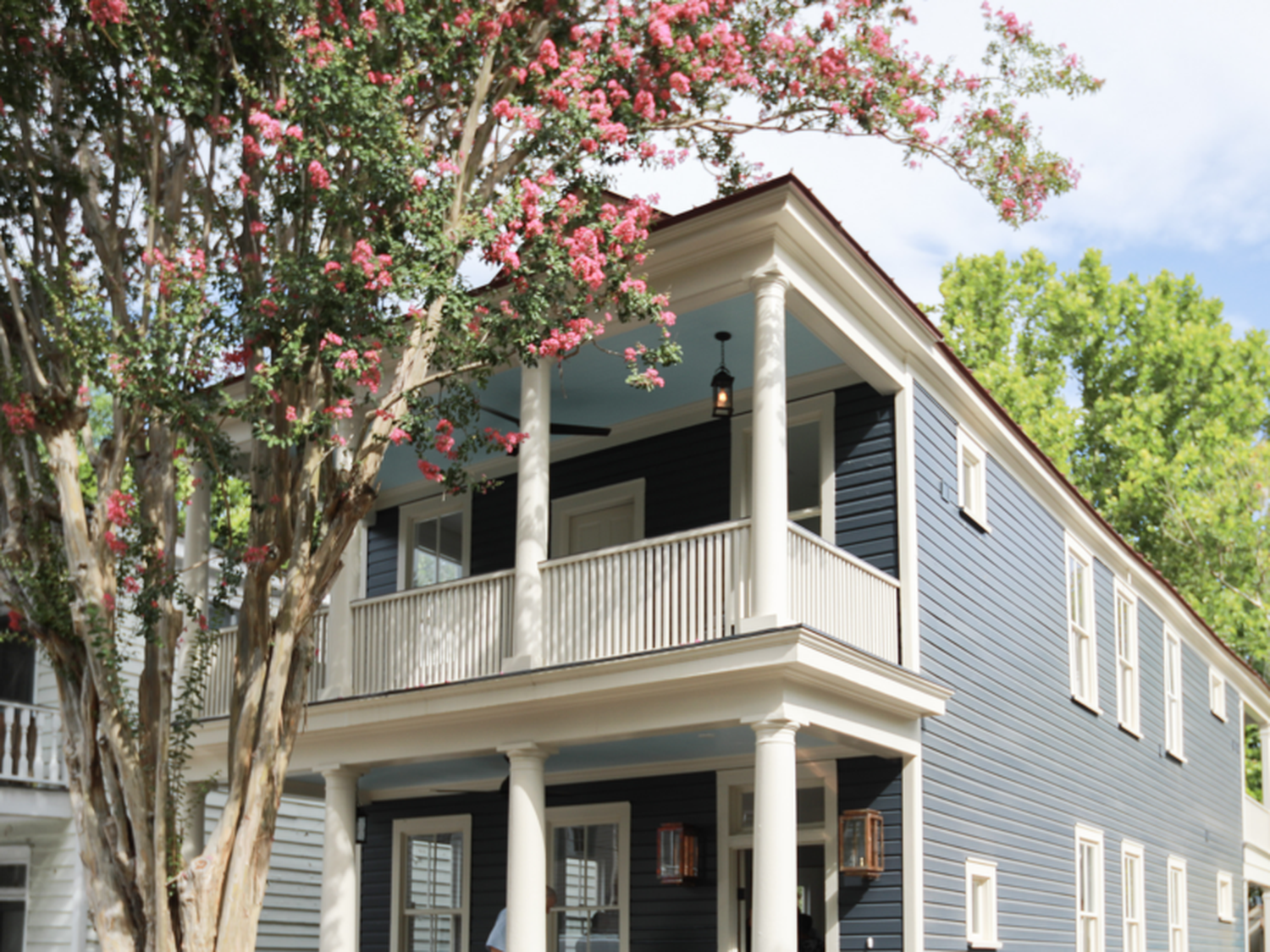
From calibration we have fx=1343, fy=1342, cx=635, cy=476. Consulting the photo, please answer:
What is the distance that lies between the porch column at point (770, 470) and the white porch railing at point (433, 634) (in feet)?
7.86

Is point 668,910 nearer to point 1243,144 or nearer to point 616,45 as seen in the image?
point 616,45

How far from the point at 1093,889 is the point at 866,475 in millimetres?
5926

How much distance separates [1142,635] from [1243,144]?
27699mm

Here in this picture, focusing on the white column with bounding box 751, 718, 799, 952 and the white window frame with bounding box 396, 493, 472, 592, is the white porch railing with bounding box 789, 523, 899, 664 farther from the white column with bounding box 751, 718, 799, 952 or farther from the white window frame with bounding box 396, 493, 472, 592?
the white window frame with bounding box 396, 493, 472, 592

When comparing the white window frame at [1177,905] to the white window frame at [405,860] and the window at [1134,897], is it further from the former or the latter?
the white window frame at [405,860]

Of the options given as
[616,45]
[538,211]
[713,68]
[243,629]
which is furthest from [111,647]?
[713,68]

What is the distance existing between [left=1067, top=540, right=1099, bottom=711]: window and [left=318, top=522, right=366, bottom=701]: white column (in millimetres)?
7944

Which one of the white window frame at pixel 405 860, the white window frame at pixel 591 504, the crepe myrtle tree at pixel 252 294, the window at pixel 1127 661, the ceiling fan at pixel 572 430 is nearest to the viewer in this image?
the crepe myrtle tree at pixel 252 294

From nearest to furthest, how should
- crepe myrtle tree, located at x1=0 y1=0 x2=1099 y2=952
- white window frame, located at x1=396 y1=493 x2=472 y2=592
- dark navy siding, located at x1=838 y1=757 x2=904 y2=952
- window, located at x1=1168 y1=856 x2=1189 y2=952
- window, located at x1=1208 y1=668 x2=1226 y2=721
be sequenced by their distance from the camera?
crepe myrtle tree, located at x1=0 y1=0 x2=1099 y2=952
dark navy siding, located at x1=838 y1=757 x2=904 y2=952
white window frame, located at x1=396 y1=493 x2=472 y2=592
window, located at x1=1168 y1=856 x2=1189 y2=952
window, located at x1=1208 y1=668 x2=1226 y2=721

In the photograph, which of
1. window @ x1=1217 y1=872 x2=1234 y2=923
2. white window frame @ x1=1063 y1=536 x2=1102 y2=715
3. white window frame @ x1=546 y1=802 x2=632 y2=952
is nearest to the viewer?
white window frame @ x1=546 y1=802 x2=632 y2=952

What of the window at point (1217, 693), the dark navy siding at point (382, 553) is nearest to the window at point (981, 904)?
the dark navy siding at point (382, 553)

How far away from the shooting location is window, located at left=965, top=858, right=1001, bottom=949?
11.0m

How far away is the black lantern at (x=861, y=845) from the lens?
400 inches

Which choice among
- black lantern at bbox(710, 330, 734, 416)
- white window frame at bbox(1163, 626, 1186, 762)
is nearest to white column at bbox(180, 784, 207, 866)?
black lantern at bbox(710, 330, 734, 416)
